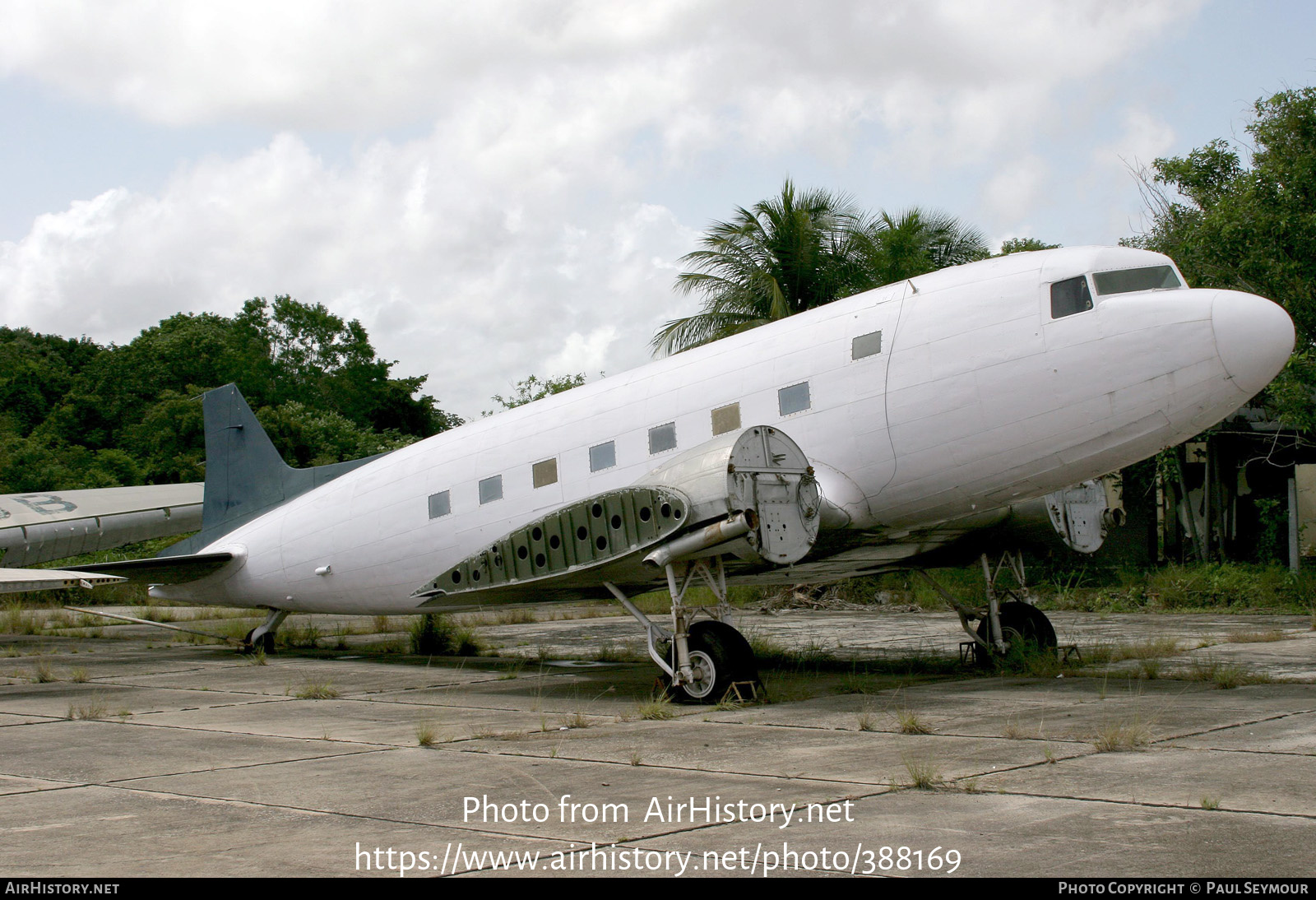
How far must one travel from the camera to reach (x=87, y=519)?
23.4 m

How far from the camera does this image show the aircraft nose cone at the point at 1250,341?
30.5 ft

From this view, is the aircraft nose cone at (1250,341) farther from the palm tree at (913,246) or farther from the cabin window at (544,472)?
the palm tree at (913,246)

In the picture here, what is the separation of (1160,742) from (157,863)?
6.22 meters

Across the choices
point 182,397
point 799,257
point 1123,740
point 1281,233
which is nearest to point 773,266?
point 799,257

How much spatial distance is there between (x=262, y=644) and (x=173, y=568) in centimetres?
197

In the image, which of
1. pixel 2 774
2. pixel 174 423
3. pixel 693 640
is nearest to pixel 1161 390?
pixel 693 640

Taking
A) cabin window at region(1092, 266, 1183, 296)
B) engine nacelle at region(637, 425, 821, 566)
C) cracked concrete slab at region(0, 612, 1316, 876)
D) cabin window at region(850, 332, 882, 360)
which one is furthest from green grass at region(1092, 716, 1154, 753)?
cabin window at region(850, 332, 882, 360)

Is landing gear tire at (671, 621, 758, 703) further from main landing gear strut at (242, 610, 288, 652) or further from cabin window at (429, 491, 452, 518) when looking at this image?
main landing gear strut at (242, 610, 288, 652)

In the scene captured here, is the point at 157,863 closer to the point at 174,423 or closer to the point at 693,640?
the point at 693,640

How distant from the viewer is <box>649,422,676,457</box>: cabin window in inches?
472

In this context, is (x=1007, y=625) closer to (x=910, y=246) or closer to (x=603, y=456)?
(x=603, y=456)

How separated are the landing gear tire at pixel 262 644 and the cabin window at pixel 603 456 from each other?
8.06 metres

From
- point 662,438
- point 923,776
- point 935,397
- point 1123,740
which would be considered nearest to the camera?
point 923,776

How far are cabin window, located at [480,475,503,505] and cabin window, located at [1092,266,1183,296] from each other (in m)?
7.19
